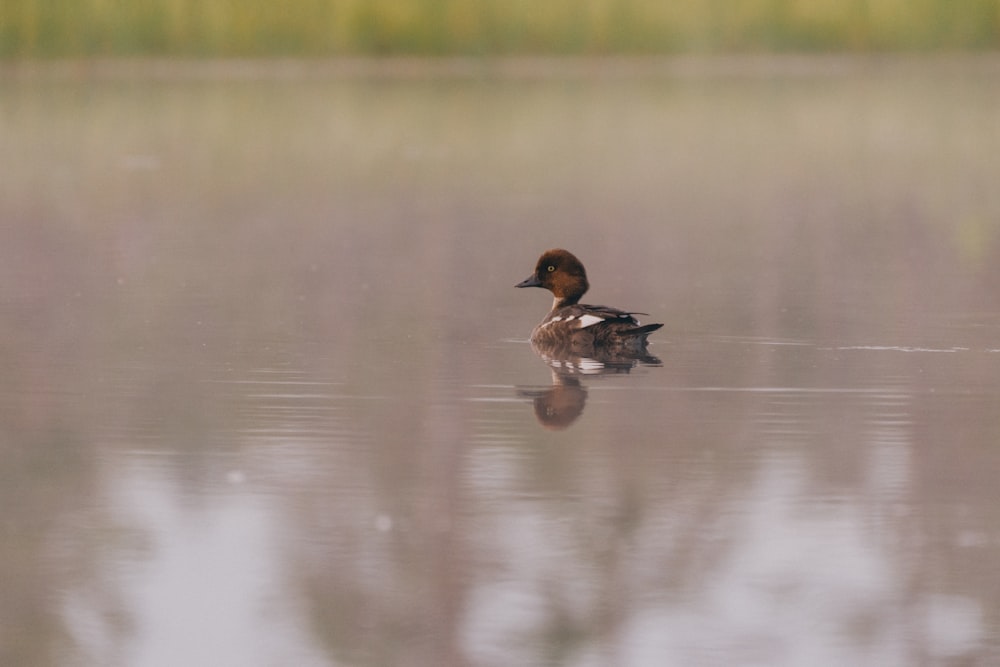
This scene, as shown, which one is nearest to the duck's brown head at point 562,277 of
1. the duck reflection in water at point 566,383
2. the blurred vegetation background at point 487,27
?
the duck reflection in water at point 566,383

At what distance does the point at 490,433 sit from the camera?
752 centimetres

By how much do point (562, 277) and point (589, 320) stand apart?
1.01 meters

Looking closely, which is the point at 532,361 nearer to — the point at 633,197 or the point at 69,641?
the point at 69,641

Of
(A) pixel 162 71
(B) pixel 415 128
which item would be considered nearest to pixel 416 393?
(B) pixel 415 128

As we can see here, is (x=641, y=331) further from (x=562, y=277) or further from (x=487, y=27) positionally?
(x=487, y=27)

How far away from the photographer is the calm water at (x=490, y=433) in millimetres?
5398

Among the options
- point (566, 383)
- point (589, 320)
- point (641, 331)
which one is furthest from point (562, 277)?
point (566, 383)

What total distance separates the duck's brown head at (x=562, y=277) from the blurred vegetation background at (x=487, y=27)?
30647 mm

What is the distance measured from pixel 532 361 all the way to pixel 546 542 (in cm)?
342

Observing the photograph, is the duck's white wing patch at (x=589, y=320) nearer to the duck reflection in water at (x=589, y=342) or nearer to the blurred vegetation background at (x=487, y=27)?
the duck reflection in water at (x=589, y=342)

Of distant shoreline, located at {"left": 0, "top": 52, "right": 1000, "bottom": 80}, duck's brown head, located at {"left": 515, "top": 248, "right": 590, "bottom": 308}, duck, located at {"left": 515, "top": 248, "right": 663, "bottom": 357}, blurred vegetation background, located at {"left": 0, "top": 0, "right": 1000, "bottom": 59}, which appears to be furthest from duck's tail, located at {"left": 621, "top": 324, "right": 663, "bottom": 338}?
distant shoreline, located at {"left": 0, "top": 52, "right": 1000, "bottom": 80}

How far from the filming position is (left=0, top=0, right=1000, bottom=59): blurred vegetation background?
1593 inches

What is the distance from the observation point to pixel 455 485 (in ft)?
21.8

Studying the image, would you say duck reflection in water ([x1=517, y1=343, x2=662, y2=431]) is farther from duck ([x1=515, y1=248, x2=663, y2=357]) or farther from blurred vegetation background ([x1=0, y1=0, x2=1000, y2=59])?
blurred vegetation background ([x1=0, y1=0, x2=1000, y2=59])
